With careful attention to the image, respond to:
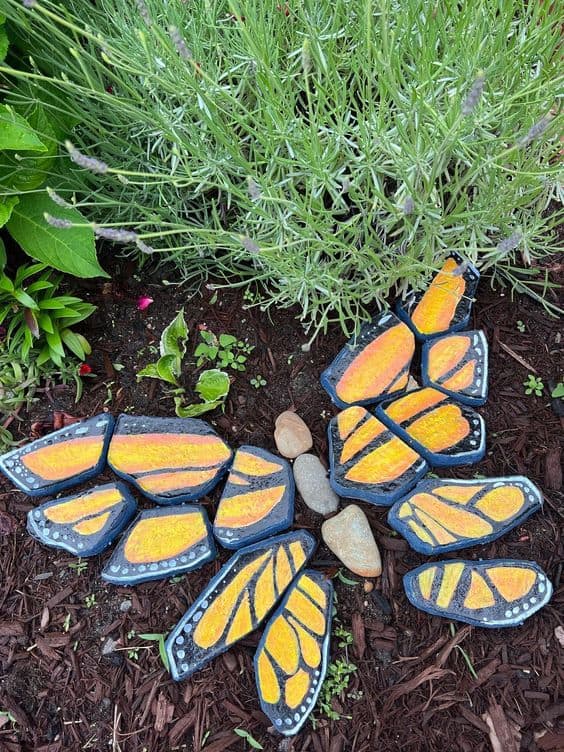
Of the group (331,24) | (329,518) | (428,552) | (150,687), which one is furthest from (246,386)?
(331,24)

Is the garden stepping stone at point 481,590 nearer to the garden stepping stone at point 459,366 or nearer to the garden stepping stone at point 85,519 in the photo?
the garden stepping stone at point 459,366

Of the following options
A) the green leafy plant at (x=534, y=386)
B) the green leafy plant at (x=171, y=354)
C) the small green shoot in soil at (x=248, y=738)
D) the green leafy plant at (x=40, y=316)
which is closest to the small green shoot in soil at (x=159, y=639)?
the small green shoot in soil at (x=248, y=738)

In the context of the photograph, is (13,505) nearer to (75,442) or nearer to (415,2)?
(75,442)

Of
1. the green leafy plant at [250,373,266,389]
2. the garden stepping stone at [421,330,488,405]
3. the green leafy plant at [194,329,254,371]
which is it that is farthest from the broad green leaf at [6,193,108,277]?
the garden stepping stone at [421,330,488,405]

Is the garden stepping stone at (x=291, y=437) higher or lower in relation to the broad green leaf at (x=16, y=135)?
lower

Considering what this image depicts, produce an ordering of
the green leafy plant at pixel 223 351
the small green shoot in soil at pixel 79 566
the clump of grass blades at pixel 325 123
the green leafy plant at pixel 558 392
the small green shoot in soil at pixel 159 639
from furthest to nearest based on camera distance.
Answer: the green leafy plant at pixel 223 351 → the green leafy plant at pixel 558 392 → the small green shoot in soil at pixel 79 566 → the small green shoot in soil at pixel 159 639 → the clump of grass blades at pixel 325 123
